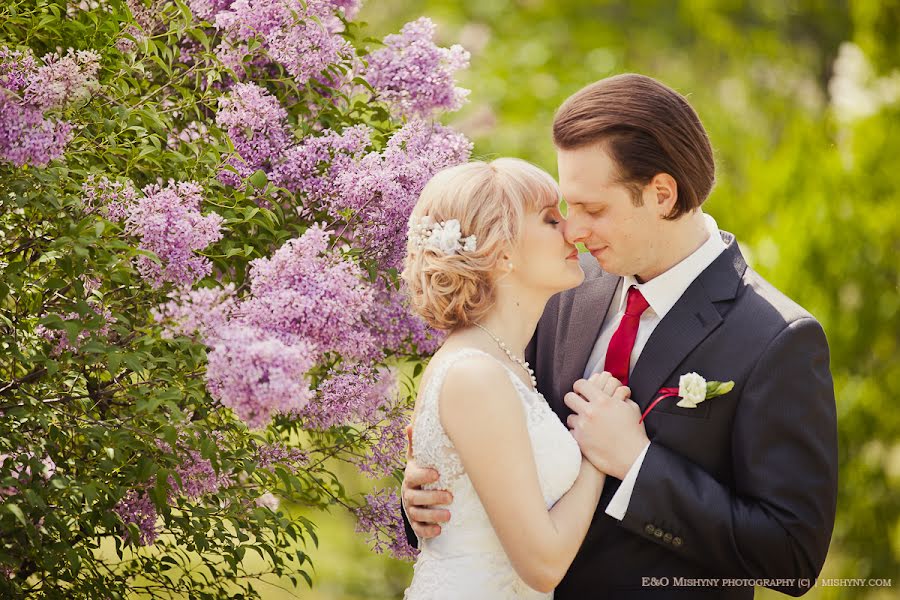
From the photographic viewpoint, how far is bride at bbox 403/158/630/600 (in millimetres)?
2535

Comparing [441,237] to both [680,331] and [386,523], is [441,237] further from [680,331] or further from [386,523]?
[386,523]

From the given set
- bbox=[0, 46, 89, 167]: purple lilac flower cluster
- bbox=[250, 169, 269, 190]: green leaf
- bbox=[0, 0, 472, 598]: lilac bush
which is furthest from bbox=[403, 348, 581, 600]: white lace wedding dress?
bbox=[0, 46, 89, 167]: purple lilac flower cluster

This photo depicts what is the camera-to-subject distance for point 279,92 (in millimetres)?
3148

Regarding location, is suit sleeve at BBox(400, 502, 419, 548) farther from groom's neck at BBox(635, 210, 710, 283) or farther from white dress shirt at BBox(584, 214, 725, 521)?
groom's neck at BBox(635, 210, 710, 283)

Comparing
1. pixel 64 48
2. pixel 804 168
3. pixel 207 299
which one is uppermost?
pixel 804 168

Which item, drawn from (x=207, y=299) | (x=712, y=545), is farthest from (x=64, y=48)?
(x=712, y=545)

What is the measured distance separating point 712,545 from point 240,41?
2.09 meters

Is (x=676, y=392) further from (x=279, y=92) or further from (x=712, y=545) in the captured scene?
(x=279, y=92)

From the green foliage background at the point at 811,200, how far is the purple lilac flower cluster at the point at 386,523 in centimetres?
238

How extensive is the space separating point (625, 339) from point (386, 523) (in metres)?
1.04

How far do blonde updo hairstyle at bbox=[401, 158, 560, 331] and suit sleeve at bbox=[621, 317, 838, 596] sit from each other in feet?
2.24

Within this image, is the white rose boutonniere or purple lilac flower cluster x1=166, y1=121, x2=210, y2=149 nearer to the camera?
the white rose boutonniere

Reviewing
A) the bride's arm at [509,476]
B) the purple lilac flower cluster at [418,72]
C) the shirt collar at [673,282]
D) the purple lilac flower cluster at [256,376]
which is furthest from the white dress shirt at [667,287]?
the purple lilac flower cluster at [256,376]

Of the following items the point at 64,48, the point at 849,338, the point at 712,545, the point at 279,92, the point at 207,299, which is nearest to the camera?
the point at 207,299
